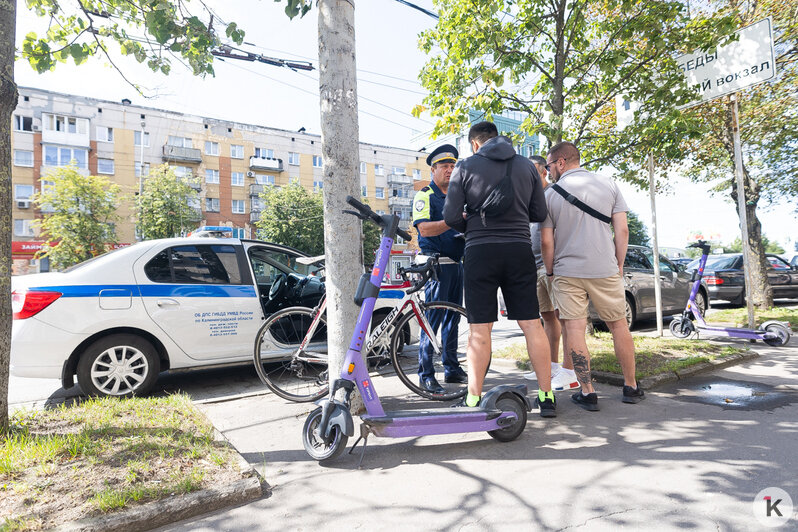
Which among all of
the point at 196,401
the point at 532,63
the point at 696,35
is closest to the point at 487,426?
the point at 196,401

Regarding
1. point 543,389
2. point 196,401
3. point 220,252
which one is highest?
point 220,252

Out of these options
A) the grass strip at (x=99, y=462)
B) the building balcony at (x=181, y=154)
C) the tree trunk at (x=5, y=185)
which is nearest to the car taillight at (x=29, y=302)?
the grass strip at (x=99, y=462)

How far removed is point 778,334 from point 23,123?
4781 centimetres

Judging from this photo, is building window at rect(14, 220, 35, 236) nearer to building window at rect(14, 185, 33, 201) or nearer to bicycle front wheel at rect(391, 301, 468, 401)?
building window at rect(14, 185, 33, 201)

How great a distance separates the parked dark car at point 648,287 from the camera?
8.83 meters

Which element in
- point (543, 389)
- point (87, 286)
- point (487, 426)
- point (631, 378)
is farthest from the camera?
point (87, 286)

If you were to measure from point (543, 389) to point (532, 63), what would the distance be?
4.90 metres

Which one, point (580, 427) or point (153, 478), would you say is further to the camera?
point (580, 427)

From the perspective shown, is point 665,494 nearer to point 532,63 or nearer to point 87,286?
point 87,286

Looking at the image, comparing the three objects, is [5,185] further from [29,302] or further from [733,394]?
[733,394]

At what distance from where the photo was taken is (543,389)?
349 centimetres

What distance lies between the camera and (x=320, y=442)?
2.88 meters

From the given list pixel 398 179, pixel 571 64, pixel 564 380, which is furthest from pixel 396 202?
pixel 564 380

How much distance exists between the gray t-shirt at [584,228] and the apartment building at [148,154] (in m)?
29.8
